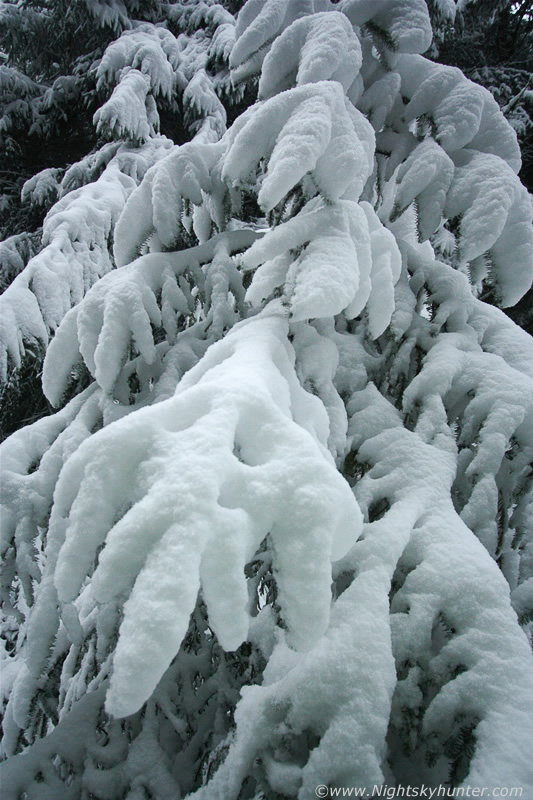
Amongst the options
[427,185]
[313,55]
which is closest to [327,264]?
[427,185]

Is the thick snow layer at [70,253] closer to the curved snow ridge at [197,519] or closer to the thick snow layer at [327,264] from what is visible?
the thick snow layer at [327,264]

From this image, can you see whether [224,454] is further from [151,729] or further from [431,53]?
[431,53]

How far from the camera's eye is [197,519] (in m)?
0.69

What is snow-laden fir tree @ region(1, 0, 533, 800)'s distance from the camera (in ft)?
2.58

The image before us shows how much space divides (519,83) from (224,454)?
6844mm

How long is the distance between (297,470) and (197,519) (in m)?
0.21

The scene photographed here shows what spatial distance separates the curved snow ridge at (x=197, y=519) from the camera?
0.64 m

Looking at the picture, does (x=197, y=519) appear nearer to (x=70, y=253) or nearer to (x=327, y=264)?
(x=327, y=264)

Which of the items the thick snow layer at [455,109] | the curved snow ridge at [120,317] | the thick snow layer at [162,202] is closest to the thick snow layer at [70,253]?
the curved snow ridge at [120,317]

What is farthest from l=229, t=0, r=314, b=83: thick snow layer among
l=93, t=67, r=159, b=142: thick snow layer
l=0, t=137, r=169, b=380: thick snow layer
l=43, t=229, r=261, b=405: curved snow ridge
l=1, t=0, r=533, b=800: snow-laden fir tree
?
l=93, t=67, r=159, b=142: thick snow layer

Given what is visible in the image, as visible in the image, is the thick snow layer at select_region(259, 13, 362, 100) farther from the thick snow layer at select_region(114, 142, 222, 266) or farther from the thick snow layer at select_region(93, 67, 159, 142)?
the thick snow layer at select_region(93, 67, 159, 142)

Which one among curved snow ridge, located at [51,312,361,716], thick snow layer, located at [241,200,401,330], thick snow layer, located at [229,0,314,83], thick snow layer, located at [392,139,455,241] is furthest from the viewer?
thick snow layer, located at [229,0,314,83]

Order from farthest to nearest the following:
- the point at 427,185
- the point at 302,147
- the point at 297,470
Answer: the point at 427,185, the point at 302,147, the point at 297,470

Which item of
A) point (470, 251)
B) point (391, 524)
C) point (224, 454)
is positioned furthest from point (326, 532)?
point (470, 251)
